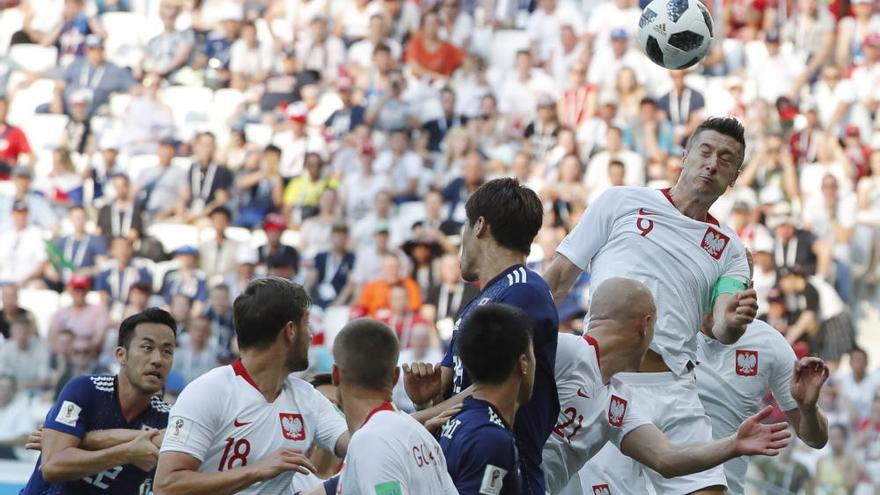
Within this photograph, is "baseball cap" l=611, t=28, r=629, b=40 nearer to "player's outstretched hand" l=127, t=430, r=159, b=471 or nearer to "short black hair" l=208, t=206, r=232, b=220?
"short black hair" l=208, t=206, r=232, b=220

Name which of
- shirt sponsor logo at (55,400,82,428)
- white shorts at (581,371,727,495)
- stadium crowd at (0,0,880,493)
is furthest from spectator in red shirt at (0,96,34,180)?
white shorts at (581,371,727,495)

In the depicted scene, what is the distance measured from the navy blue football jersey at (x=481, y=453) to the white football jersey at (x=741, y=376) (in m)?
3.47

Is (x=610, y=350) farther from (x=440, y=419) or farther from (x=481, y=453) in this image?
(x=481, y=453)

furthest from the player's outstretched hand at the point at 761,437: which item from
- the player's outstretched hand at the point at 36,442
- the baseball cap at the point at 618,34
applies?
the baseball cap at the point at 618,34

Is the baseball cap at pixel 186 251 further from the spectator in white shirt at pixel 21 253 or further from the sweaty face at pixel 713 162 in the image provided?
the sweaty face at pixel 713 162

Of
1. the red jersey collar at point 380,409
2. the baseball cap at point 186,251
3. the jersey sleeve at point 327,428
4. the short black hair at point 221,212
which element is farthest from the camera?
the short black hair at point 221,212

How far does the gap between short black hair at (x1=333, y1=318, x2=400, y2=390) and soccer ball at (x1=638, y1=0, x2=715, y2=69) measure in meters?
3.92

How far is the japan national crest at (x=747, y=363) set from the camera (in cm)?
865

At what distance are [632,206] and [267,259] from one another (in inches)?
387

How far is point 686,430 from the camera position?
778 cm

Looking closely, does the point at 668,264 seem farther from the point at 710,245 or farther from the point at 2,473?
the point at 2,473

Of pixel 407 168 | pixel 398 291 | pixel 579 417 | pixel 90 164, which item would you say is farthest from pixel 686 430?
pixel 90 164

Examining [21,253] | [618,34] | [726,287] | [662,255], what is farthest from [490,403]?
[618,34]

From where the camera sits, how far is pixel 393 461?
5.16m
